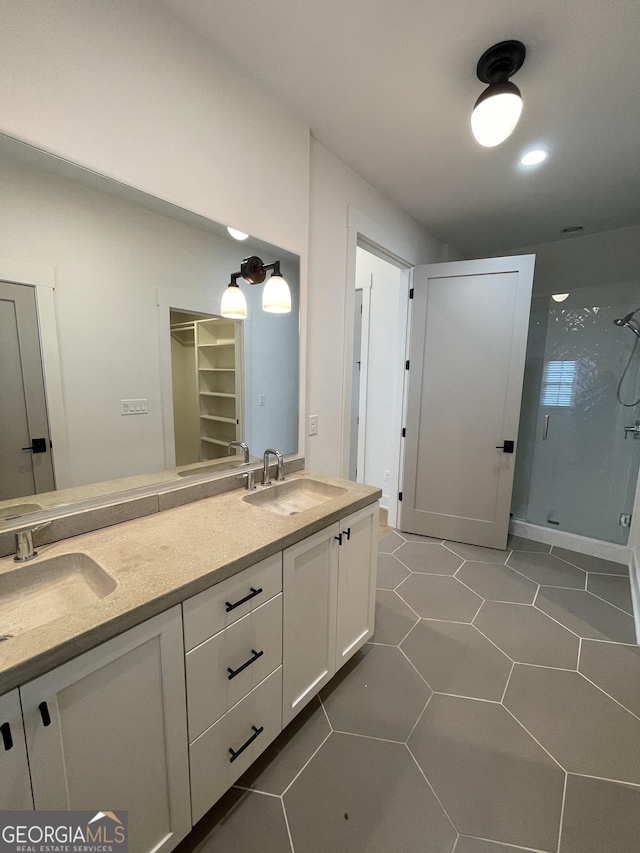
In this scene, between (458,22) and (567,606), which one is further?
(567,606)

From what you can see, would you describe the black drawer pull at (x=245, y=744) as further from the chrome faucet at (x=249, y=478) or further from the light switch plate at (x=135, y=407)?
the light switch plate at (x=135, y=407)

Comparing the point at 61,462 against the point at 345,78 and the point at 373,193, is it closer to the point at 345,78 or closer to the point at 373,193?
the point at 345,78

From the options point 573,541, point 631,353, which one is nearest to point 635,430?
point 631,353

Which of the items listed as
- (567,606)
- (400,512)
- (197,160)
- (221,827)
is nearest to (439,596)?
(567,606)

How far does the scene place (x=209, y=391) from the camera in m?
1.57

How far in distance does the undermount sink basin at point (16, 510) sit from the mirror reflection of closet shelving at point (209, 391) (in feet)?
1.64

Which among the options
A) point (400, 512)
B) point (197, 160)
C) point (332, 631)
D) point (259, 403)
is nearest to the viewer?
point (197, 160)

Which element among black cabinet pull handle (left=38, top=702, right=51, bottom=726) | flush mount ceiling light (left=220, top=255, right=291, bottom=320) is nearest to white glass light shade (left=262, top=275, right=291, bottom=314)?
flush mount ceiling light (left=220, top=255, right=291, bottom=320)

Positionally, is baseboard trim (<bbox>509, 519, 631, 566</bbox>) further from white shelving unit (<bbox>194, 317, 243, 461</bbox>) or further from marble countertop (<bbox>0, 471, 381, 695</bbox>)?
white shelving unit (<bbox>194, 317, 243, 461</bbox>)

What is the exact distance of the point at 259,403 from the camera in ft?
5.99

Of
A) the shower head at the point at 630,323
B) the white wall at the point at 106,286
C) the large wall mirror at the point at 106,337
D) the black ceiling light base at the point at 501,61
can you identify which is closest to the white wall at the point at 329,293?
the large wall mirror at the point at 106,337

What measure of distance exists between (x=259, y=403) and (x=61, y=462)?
89 centimetres

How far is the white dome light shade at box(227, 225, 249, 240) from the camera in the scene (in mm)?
1522

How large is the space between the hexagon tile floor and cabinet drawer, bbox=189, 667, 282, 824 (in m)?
0.16
